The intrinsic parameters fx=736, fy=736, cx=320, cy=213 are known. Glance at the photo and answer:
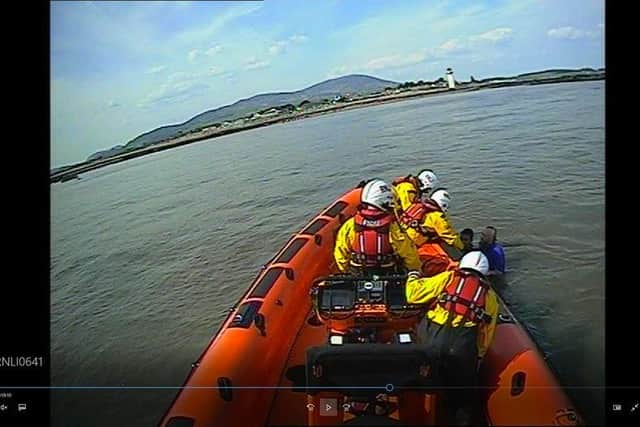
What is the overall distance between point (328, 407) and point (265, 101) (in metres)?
0.75

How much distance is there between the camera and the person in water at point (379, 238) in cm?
187

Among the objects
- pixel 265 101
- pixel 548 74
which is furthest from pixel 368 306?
pixel 548 74

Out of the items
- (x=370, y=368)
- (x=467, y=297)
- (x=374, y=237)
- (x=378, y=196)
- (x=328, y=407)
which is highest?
(x=378, y=196)

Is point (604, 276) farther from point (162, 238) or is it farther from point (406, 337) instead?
point (162, 238)

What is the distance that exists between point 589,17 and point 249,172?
0.93 metres

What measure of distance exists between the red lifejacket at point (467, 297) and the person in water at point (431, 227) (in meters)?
0.39

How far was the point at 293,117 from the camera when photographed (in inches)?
74.2

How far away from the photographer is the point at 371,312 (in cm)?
174

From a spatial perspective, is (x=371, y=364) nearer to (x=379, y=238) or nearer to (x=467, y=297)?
(x=467, y=297)

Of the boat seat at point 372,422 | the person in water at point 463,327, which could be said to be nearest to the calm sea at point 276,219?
the person in water at point 463,327

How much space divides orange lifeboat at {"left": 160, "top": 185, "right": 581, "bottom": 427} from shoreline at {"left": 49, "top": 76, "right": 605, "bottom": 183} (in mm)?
255
